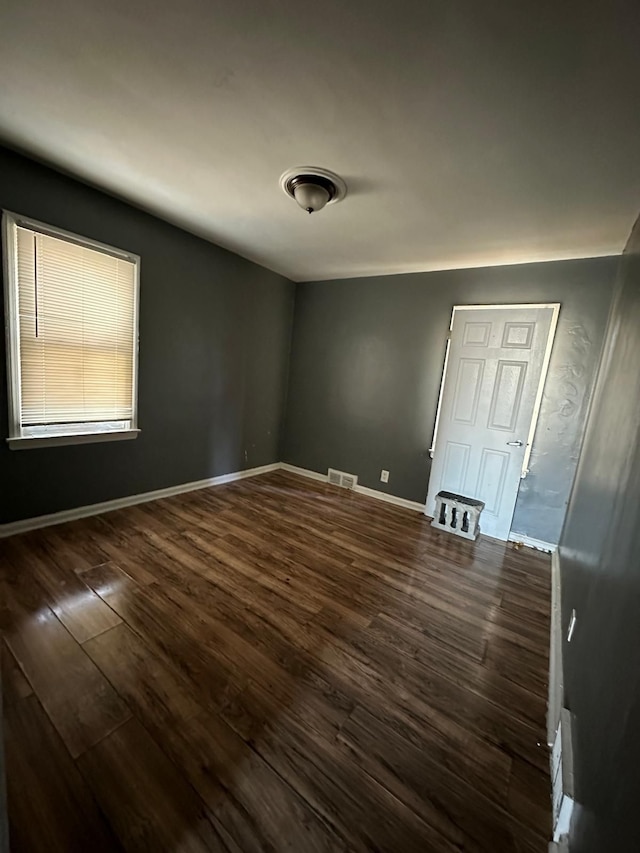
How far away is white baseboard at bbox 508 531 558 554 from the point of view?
289cm

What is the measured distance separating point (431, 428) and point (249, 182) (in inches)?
105

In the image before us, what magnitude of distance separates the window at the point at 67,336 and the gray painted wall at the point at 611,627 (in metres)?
3.17

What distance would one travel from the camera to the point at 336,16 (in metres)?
1.08

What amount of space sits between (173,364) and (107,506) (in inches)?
54.2

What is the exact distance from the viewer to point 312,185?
197 cm

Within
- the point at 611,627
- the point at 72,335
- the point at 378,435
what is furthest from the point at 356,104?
the point at 378,435

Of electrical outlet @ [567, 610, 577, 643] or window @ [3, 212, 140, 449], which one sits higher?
window @ [3, 212, 140, 449]

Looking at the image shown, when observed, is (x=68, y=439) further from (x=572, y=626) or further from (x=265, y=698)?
(x=572, y=626)

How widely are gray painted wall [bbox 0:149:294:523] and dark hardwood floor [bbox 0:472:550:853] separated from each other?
1.55ft

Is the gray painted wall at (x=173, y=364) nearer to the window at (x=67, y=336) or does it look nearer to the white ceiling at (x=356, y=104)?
the window at (x=67, y=336)

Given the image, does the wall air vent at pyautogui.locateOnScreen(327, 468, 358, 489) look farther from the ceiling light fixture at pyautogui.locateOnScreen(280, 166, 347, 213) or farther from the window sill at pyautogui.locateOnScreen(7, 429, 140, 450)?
the ceiling light fixture at pyautogui.locateOnScreen(280, 166, 347, 213)

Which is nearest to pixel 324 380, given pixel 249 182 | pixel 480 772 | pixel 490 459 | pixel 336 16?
pixel 490 459

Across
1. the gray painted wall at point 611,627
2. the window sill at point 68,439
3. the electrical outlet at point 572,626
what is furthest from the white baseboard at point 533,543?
the window sill at point 68,439

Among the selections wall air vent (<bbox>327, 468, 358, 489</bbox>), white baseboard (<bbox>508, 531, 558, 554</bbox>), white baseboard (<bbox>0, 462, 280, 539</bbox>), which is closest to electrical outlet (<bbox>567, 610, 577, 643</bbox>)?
white baseboard (<bbox>508, 531, 558, 554</bbox>)
